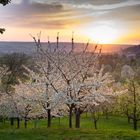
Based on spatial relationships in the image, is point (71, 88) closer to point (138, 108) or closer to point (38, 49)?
point (38, 49)

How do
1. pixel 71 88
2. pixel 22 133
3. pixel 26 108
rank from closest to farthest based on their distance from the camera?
1. pixel 22 133
2. pixel 71 88
3. pixel 26 108

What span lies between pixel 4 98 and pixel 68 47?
33.3m

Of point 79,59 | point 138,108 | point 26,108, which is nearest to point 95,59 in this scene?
point 79,59

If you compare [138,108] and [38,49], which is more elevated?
[38,49]

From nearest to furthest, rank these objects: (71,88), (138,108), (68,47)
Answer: (71,88), (68,47), (138,108)

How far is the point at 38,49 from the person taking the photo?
42000 mm

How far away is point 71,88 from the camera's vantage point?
129 ft

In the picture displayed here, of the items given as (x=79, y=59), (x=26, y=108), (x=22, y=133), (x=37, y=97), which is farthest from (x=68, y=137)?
(x=26, y=108)

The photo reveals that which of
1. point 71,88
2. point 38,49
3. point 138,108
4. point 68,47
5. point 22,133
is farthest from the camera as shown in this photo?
point 138,108

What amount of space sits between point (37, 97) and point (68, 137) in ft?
62.4

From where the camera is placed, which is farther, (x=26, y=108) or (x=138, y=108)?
(x=138, y=108)

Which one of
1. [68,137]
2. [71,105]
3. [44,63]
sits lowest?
[68,137]

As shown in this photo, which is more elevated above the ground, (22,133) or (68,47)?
(68,47)

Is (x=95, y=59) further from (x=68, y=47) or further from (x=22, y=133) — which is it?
(x=22, y=133)
